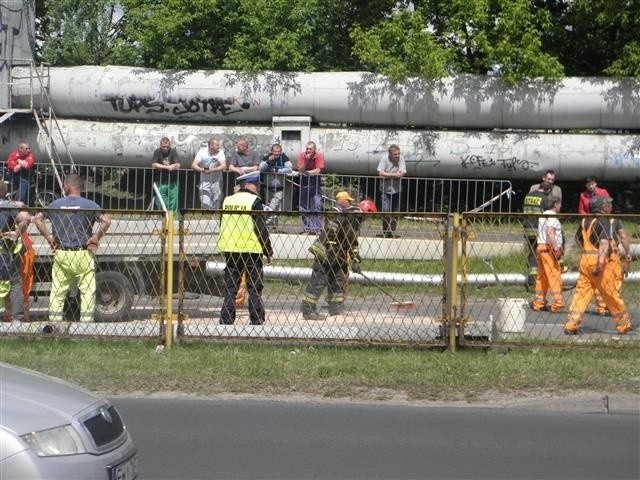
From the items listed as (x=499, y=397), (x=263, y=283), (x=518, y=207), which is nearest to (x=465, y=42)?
(x=518, y=207)

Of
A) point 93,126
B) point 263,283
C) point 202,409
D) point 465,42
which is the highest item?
point 465,42

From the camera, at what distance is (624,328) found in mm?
11586

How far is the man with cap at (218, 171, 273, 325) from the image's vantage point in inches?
455

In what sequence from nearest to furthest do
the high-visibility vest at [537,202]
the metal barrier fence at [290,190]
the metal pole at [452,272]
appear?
the metal pole at [452,272], the high-visibility vest at [537,202], the metal barrier fence at [290,190]

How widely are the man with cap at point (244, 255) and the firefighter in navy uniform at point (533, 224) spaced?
112 inches

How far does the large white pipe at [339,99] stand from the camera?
72.1ft

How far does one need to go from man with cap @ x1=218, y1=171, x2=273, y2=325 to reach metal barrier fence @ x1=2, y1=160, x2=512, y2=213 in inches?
271

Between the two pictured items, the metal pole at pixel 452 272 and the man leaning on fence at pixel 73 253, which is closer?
the metal pole at pixel 452 272

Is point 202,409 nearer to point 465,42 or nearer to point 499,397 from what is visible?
point 499,397

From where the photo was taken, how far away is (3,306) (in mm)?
12078

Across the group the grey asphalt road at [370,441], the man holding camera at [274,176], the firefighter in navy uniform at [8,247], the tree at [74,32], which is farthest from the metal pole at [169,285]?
the tree at [74,32]

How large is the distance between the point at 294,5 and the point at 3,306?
49.1 ft

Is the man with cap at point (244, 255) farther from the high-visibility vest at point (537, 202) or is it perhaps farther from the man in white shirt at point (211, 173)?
the man in white shirt at point (211, 173)

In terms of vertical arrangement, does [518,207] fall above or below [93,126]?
below
